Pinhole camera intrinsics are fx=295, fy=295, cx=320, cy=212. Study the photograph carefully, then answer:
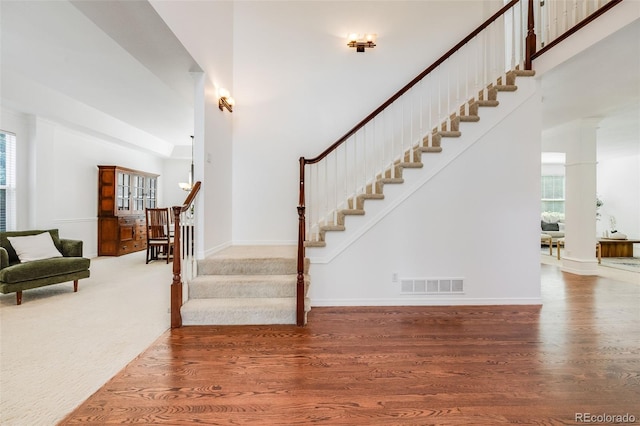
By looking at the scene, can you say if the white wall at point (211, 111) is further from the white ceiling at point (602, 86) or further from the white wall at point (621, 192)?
the white wall at point (621, 192)

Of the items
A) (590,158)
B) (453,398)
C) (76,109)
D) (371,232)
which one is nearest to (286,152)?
(371,232)

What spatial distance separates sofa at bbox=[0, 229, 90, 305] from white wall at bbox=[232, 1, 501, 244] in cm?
231

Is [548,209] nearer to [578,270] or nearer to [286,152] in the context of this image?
[578,270]

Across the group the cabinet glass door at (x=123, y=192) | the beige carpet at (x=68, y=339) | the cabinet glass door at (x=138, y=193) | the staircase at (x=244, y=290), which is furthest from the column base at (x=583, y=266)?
the cabinet glass door at (x=138, y=193)

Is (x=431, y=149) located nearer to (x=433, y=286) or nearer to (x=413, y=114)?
(x=413, y=114)

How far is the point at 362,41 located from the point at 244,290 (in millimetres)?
3901

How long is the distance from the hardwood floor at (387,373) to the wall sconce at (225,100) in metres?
2.79

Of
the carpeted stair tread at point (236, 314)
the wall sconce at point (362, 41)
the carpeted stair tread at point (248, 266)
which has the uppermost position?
the wall sconce at point (362, 41)

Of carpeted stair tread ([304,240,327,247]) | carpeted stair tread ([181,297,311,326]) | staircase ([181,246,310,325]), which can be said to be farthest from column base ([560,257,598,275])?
carpeted stair tread ([181,297,311,326])

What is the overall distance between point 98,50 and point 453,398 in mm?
5182

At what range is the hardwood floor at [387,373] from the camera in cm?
173

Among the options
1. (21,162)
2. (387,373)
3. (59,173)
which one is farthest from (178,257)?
(59,173)

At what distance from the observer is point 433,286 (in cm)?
362

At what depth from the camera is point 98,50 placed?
3711 millimetres
